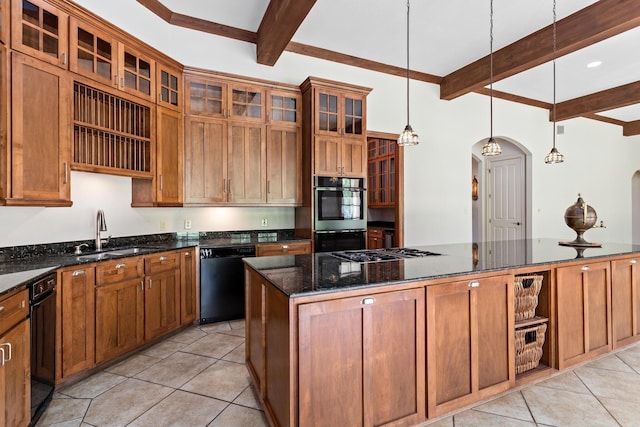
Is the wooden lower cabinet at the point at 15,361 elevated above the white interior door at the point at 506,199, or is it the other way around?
the white interior door at the point at 506,199

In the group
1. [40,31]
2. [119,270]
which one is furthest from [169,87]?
[119,270]

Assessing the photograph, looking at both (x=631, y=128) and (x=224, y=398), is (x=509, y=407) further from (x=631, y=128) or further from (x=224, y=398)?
(x=631, y=128)

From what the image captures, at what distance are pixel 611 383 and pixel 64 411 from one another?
12.3 ft

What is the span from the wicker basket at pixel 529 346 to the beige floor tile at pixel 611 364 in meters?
0.66

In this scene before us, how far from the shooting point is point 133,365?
2.64 metres

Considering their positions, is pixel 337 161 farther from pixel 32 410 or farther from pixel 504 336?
pixel 32 410

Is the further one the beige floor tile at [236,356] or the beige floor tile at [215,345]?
the beige floor tile at [215,345]

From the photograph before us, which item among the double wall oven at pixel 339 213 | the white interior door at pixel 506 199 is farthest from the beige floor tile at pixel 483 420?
the white interior door at pixel 506 199

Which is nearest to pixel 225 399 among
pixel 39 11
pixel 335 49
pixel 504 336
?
pixel 504 336

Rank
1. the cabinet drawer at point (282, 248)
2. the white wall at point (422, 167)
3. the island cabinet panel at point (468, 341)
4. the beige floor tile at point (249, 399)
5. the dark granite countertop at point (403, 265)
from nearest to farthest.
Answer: the dark granite countertop at point (403, 265)
the island cabinet panel at point (468, 341)
the beige floor tile at point (249, 399)
the white wall at point (422, 167)
the cabinet drawer at point (282, 248)

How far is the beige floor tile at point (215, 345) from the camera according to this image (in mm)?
2873

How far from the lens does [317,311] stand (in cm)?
153

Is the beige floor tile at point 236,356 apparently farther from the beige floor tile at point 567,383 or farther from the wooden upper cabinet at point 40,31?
the wooden upper cabinet at point 40,31

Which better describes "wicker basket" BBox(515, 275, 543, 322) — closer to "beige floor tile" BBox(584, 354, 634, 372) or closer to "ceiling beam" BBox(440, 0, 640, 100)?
"beige floor tile" BBox(584, 354, 634, 372)
